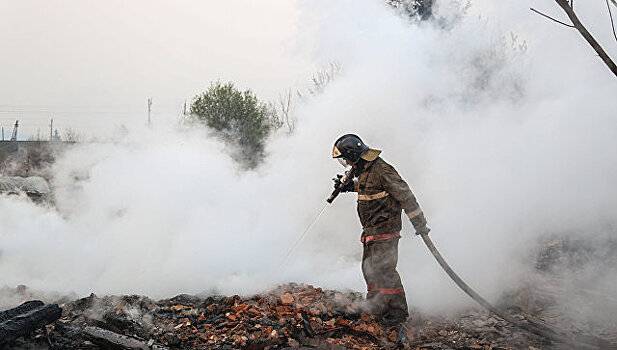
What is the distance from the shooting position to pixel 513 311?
197 inches

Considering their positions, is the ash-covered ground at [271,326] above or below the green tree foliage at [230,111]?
below

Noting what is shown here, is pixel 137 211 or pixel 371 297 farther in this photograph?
pixel 137 211

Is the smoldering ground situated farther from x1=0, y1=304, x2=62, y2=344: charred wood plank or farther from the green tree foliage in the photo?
the green tree foliage

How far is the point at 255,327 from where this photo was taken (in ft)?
13.7

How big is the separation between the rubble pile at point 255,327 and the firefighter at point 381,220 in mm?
211

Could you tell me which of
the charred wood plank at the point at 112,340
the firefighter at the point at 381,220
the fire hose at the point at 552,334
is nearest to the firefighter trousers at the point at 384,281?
the firefighter at the point at 381,220

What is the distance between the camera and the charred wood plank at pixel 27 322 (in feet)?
11.7

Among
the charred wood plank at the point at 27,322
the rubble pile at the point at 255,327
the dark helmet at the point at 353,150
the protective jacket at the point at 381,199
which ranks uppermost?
the dark helmet at the point at 353,150

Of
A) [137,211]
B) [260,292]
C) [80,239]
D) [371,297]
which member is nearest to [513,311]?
[371,297]

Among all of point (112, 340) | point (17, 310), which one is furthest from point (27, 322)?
point (112, 340)

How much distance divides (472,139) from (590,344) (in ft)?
12.0

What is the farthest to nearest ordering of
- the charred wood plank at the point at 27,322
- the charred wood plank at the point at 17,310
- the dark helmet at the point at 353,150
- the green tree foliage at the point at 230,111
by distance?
the green tree foliage at the point at 230,111
the dark helmet at the point at 353,150
the charred wood plank at the point at 17,310
the charred wood plank at the point at 27,322

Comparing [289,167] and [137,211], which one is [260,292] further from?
[289,167]

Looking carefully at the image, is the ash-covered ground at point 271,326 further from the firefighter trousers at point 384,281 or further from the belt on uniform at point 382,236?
the belt on uniform at point 382,236
